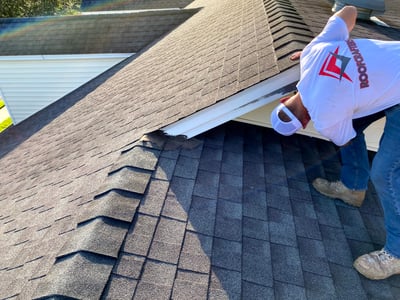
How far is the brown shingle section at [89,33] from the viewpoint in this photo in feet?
32.1

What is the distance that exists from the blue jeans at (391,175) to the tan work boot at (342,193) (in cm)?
54

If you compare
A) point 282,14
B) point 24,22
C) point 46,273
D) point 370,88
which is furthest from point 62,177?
point 24,22

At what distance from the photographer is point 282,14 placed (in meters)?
3.53

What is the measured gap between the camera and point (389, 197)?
204 cm

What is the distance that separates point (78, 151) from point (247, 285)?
2.81m

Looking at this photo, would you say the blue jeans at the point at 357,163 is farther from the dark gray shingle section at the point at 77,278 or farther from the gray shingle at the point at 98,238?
the dark gray shingle section at the point at 77,278


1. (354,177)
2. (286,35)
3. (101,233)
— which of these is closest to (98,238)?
(101,233)

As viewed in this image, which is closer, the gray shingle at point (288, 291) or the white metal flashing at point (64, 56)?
the gray shingle at point (288, 291)

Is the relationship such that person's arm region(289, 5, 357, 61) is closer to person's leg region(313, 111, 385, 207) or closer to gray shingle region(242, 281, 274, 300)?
person's leg region(313, 111, 385, 207)

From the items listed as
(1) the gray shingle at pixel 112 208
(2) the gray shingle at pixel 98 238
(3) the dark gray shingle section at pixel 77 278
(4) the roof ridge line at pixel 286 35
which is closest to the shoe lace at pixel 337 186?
(4) the roof ridge line at pixel 286 35

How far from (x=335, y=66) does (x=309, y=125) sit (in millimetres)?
1432

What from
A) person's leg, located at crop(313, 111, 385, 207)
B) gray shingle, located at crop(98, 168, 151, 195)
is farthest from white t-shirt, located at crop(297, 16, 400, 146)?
gray shingle, located at crop(98, 168, 151, 195)

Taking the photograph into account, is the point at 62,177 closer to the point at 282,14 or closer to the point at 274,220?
the point at 274,220

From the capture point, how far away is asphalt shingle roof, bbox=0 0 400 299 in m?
1.74
